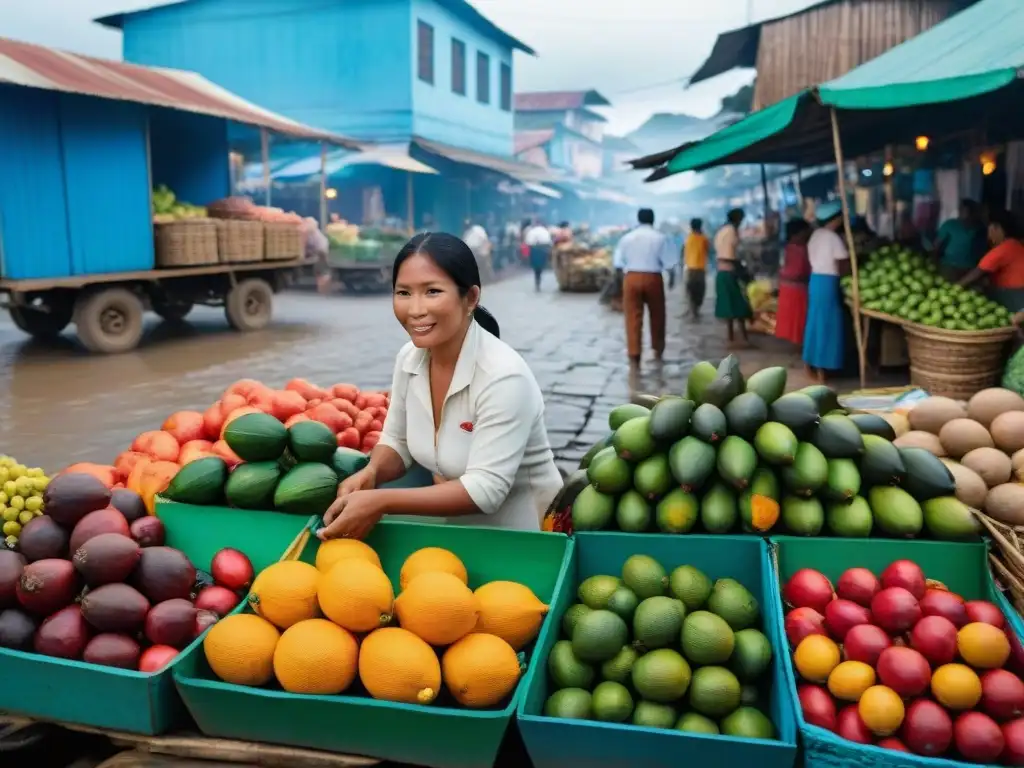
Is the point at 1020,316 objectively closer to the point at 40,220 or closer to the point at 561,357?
Result: the point at 561,357

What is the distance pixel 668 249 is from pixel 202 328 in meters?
7.21

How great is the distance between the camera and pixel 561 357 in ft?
34.3

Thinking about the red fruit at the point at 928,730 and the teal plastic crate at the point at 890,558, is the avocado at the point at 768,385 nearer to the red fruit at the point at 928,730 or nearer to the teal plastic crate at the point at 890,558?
the teal plastic crate at the point at 890,558

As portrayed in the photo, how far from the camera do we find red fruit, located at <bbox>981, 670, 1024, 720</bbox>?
1.82 meters

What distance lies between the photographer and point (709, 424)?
2.51 metres

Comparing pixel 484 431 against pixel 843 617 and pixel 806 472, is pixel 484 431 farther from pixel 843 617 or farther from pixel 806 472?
pixel 843 617

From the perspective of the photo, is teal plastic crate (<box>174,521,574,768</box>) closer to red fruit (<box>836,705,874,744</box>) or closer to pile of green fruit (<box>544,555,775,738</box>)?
pile of green fruit (<box>544,555,775,738</box>)

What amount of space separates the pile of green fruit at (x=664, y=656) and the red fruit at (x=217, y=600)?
33.2 inches

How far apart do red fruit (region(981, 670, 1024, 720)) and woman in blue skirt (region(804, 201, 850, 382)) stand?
276 inches

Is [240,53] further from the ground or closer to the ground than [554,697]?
further from the ground

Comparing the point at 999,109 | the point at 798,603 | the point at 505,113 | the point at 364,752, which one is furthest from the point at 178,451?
the point at 505,113

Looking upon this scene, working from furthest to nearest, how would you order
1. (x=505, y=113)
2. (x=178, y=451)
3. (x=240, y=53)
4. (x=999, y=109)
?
(x=505, y=113), (x=240, y=53), (x=999, y=109), (x=178, y=451)

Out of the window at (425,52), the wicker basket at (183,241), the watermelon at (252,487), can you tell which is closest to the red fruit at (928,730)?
the watermelon at (252,487)

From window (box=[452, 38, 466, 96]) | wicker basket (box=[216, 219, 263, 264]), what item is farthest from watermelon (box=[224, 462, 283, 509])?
window (box=[452, 38, 466, 96])
